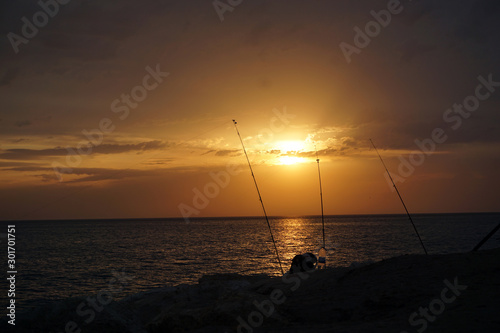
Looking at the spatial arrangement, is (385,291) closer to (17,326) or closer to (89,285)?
(17,326)

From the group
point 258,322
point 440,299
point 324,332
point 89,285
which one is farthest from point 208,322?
point 89,285

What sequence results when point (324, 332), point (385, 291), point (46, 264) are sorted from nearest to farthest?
point (324, 332) → point (385, 291) → point (46, 264)

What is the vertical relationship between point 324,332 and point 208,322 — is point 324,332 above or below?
below

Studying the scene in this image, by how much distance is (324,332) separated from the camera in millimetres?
7137

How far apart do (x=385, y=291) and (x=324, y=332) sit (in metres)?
2.79

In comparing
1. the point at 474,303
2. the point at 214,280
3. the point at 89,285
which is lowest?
the point at 474,303

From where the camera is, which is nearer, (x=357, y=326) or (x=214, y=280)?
(x=357, y=326)

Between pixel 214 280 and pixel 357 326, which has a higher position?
pixel 214 280

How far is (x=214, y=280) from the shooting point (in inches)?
637

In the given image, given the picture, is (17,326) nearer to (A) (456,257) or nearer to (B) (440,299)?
(B) (440,299)

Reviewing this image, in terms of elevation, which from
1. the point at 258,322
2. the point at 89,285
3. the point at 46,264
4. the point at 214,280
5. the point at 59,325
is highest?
the point at 46,264

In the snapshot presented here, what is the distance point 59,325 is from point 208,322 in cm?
299

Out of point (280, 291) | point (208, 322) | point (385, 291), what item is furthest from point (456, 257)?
point (208, 322)

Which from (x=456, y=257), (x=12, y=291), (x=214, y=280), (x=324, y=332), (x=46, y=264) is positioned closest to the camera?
(x=324, y=332)
